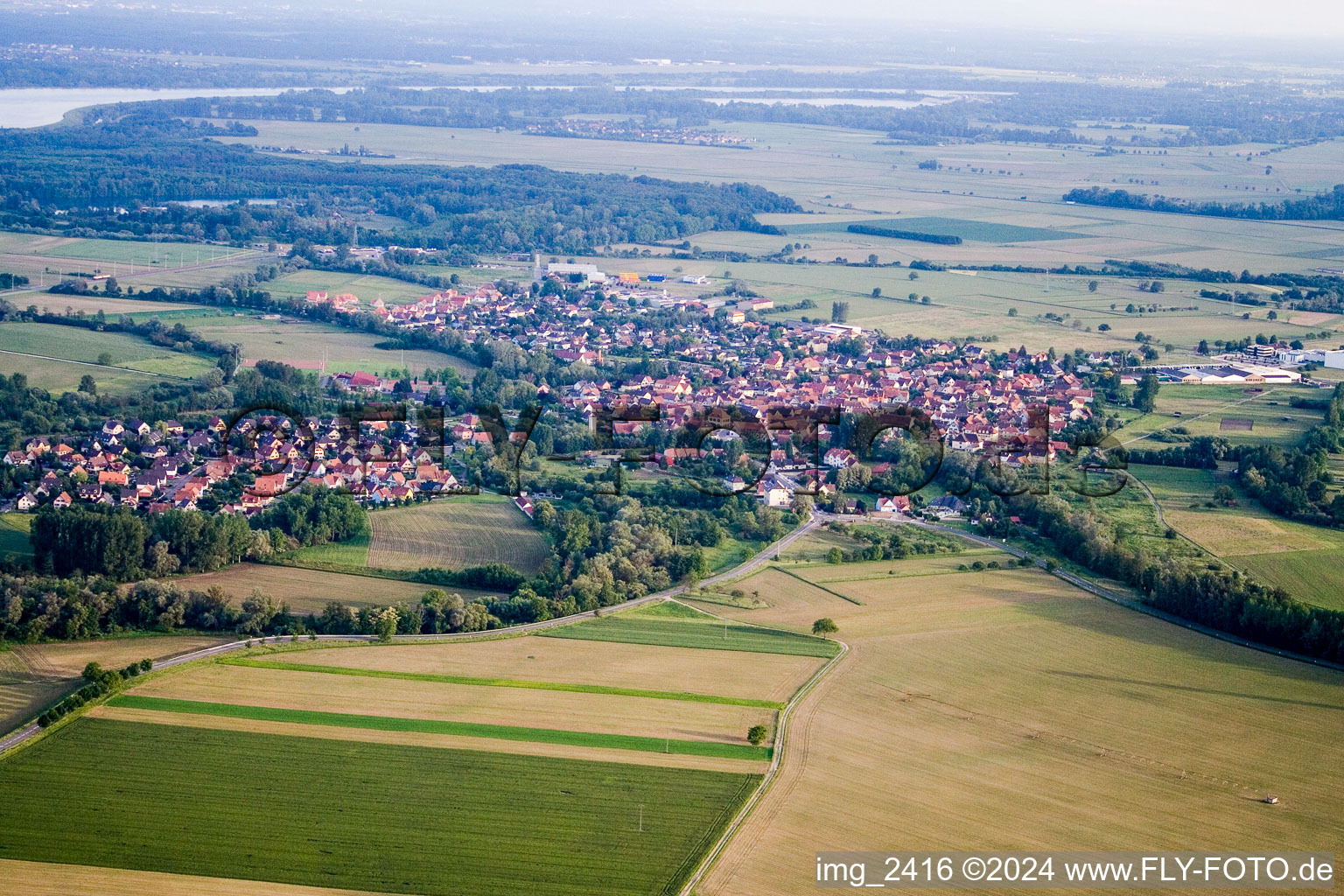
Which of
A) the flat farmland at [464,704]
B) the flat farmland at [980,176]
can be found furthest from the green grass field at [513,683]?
the flat farmland at [980,176]

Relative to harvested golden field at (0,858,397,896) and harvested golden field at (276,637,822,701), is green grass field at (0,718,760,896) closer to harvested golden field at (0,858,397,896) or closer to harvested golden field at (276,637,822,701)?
harvested golden field at (0,858,397,896)

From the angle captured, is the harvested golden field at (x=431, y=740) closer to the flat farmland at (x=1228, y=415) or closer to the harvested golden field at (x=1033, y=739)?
the harvested golden field at (x=1033, y=739)

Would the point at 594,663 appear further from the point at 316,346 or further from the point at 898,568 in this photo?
the point at 316,346

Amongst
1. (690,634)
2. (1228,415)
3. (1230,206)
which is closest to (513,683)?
(690,634)

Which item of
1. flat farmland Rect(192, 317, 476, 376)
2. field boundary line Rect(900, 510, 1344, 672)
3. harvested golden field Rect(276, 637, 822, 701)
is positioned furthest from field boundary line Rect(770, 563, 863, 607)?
flat farmland Rect(192, 317, 476, 376)

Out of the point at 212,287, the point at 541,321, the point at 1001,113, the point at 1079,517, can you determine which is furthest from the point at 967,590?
the point at 1001,113

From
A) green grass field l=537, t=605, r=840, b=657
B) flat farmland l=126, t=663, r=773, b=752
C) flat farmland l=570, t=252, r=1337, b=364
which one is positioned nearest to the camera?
flat farmland l=126, t=663, r=773, b=752
